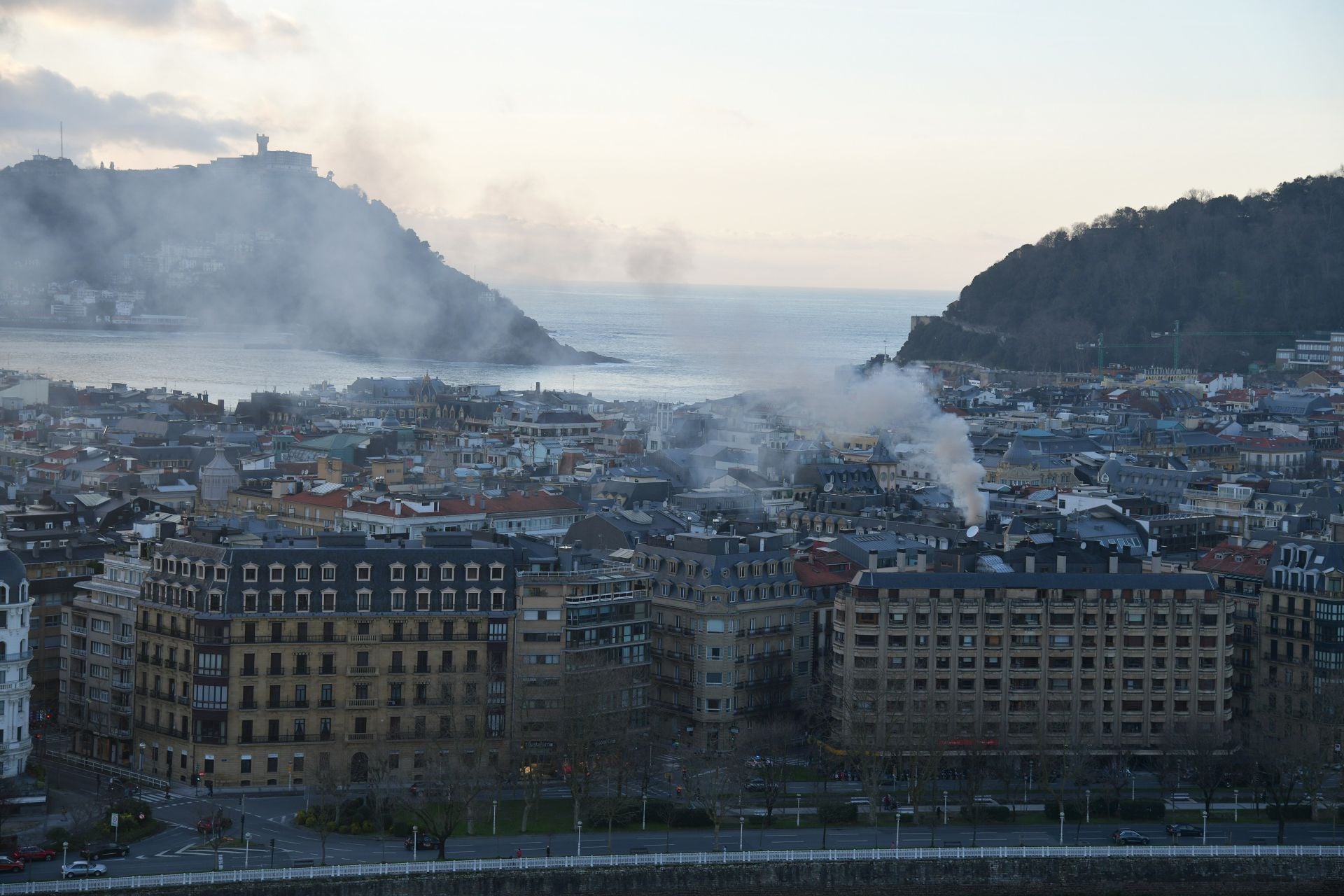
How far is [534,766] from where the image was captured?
119ft

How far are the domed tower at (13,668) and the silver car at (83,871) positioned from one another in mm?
5144

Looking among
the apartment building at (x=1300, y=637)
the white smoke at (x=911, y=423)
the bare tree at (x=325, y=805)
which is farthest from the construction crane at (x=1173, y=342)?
the bare tree at (x=325, y=805)

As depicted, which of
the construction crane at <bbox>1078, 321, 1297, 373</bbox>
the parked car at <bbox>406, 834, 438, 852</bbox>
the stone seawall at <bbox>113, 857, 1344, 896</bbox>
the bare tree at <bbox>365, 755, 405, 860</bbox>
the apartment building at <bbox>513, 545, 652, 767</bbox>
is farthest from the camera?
the construction crane at <bbox>1078, 321, 1297, 373</bbox>

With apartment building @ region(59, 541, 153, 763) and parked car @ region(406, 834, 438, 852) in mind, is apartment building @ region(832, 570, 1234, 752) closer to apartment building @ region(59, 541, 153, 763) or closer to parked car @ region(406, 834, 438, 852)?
parked car @ region(406, 834, 438, 852)

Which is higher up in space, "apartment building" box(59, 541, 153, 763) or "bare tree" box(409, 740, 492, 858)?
"apartment building" box(59, 541, 153, 763)

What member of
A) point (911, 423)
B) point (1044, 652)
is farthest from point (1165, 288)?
point (1044, 652)

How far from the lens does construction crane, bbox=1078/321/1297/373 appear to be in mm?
156363

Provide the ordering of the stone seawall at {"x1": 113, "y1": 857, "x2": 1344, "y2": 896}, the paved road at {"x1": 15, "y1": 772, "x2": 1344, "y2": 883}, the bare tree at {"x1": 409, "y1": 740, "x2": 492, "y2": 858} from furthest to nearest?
the bare tree at {"x1": 409, "y1": 740, "x2": 492, "y2": 858} → the stone seawall at {"x1": 113, "y1": 857, "x2": 1344, "y2": 896} → the paved road at {"x1": 15, "y1": 772, "x2": 1344, "y2": 883}

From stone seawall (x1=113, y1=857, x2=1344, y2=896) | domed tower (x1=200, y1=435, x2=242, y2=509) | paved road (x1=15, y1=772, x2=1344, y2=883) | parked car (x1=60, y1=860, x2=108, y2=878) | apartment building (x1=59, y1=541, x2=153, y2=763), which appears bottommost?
stone seawall (x1=113, y1=857, x2=1344, y2=896)

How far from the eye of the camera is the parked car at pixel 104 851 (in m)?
32.0

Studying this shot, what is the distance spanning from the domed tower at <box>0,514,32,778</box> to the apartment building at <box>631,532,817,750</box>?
12064mm

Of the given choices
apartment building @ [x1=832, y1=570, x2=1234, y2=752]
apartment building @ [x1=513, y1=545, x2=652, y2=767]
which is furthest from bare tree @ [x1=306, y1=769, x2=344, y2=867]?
apartment building @ [x1=832, y1=570, x2=1234, y2=752]

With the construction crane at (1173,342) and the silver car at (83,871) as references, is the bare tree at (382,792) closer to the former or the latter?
the silver car at (83,871)

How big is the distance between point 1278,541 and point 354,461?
4180 cm
